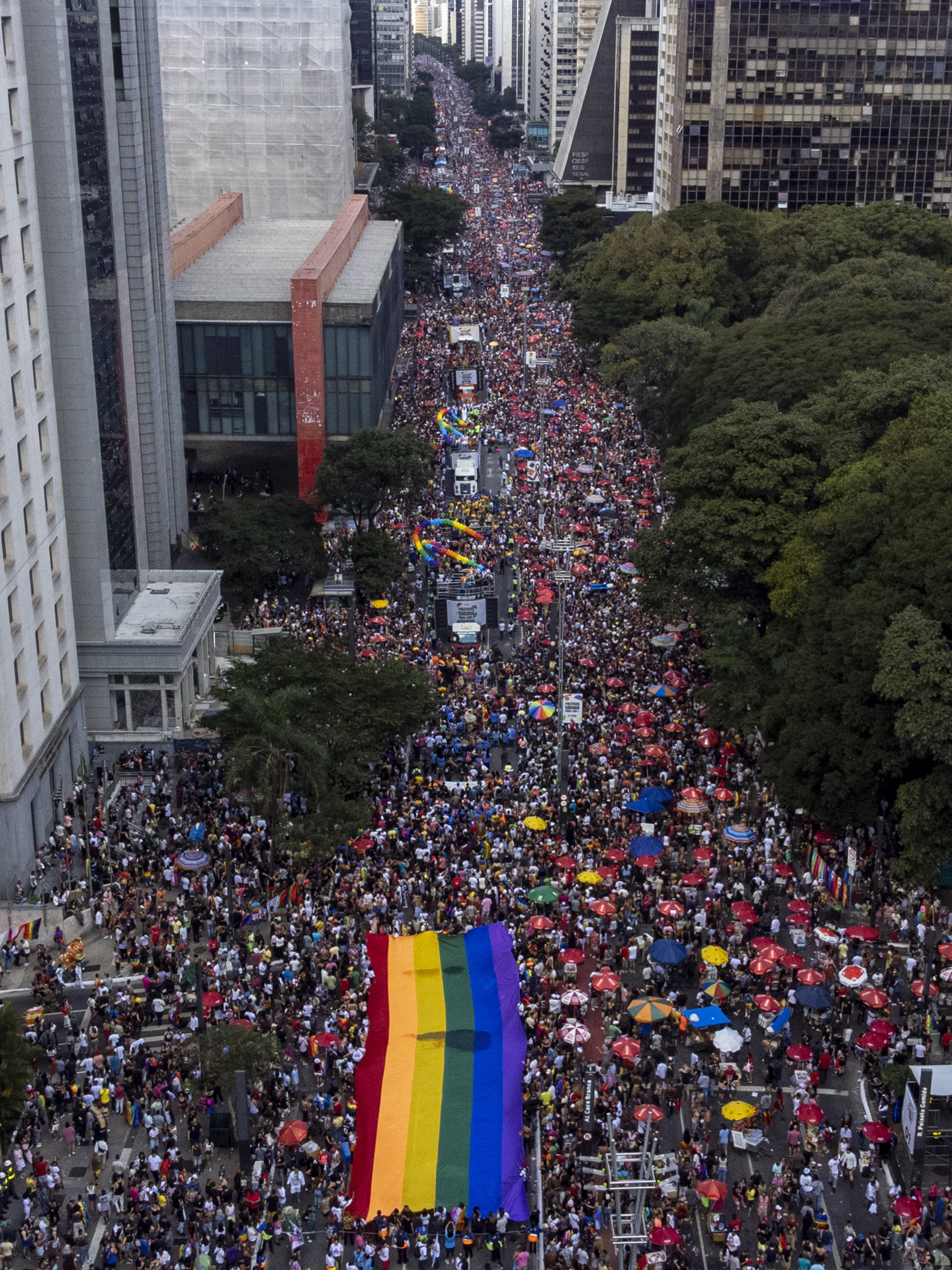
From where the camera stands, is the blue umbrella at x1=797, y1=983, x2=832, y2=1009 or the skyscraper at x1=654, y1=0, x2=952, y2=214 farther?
the skyscraper at x1=654, y1=0, x2=952, y2=214

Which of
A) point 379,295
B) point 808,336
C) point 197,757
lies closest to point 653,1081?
point 197,757

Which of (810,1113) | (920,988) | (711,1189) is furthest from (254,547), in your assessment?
(711,1189)

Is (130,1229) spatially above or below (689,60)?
below

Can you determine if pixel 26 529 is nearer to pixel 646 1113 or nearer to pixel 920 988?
pixel 646 1113

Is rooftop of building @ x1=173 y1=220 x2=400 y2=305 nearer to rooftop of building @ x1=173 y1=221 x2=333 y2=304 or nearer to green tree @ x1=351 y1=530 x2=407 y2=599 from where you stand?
rooftop of building @ x1=173 y1=221 x2=333 y2=304

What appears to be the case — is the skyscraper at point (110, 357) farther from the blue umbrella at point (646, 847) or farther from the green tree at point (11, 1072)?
the green tree at point (11, 1072)

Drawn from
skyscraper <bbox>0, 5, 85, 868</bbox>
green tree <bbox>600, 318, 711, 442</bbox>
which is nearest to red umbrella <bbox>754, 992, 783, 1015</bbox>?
skyscraper <bbox>0, 5, 85, 868</bbox>

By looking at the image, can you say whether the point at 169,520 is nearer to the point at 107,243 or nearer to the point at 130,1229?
the point at 107,243
